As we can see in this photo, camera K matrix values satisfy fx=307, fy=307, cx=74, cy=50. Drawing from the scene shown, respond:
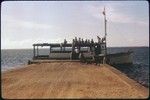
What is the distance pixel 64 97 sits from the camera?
10625 mm

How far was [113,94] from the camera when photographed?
11.4 meters

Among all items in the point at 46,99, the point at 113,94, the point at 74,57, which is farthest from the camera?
the point at 74,57

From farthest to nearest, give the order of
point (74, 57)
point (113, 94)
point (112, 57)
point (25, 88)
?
1. point (112, 57)
2. point (74, 57)
3. point (25, 88)
4. point (113, 94)

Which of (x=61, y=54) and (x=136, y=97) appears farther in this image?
(x=61, y=54)

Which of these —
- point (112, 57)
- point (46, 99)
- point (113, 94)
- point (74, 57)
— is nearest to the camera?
point (46, 99)

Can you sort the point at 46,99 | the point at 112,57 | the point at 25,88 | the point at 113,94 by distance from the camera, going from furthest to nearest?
the point at 112,57, the point at 25,88, the point at 113,94, the point at 46,99

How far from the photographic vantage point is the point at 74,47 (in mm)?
38062

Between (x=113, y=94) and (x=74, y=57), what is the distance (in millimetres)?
26154

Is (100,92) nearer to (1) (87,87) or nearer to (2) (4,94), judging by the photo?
(1) (87,87)

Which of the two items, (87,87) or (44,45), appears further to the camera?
(44,45)

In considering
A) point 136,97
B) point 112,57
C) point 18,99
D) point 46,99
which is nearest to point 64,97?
point 46,99

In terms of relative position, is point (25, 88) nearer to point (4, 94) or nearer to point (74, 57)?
point (4, 94)

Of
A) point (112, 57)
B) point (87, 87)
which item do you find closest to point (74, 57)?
point (112, 57)

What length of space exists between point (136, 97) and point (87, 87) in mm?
2965
